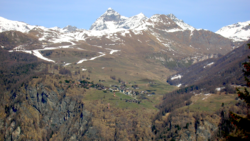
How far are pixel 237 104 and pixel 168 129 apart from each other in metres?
57.7

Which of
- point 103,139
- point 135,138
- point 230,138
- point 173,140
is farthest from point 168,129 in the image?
point 230,138

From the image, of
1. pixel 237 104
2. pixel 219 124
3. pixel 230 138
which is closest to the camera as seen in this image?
pixel 230 138

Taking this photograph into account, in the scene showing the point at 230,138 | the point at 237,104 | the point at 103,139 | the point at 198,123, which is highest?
the point at 230,138

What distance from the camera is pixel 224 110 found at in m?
184

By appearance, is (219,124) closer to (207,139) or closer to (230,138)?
(207,139)

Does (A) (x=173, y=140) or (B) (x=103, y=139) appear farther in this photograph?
(B) (x=103, y=139)

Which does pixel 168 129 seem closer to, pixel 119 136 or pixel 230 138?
pixel 119 136

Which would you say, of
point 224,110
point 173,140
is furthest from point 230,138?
point 224,110

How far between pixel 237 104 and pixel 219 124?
1014 inches

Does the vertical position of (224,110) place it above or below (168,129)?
above

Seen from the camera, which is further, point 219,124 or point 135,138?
point 135,138

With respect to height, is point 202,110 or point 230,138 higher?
point 230,138

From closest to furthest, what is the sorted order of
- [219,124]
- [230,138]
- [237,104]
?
1. [230,138]
2. [219,124]
3. [237,104]

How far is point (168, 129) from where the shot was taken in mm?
189250
